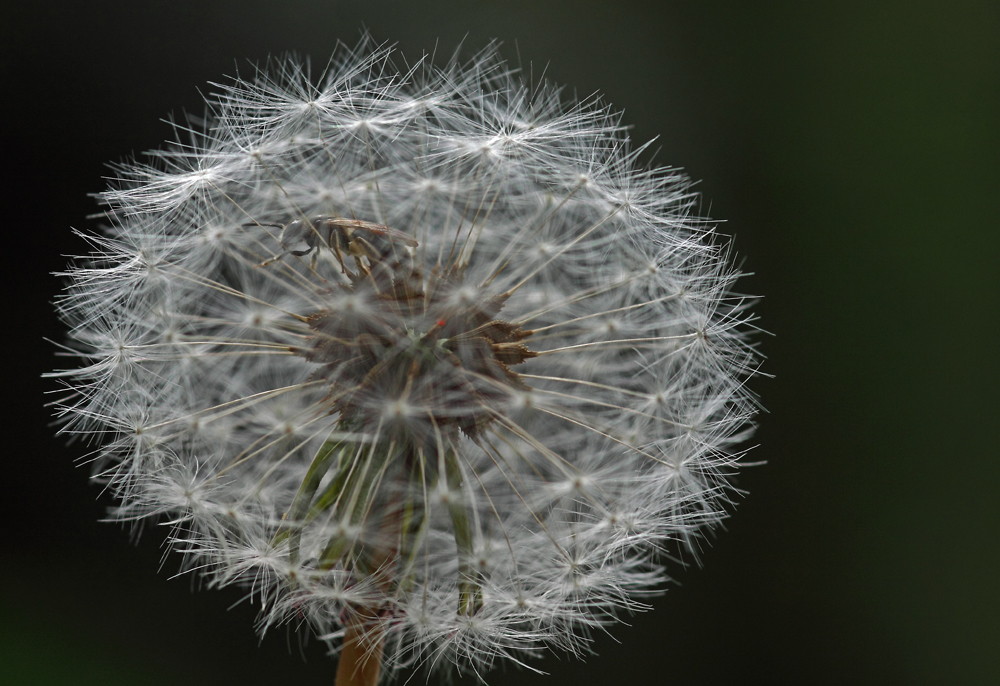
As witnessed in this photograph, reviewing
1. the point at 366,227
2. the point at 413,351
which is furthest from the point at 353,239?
the point at 413,351

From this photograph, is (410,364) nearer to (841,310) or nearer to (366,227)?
(366,227)

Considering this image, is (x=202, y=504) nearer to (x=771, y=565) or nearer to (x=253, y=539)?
(x=253, y=539)

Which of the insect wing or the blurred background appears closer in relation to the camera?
the insect wing

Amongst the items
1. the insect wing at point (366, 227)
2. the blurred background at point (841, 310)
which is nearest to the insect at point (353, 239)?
the insect wing at point (366, 227)

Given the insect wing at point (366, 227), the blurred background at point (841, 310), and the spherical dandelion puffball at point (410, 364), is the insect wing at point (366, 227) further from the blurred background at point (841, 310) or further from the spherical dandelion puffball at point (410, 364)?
the blurred background at point (841, 310)

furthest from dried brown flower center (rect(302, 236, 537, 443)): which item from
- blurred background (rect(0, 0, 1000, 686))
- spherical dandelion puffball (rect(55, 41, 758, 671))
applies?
blurred background (rect(0, 0, 1000, 686))

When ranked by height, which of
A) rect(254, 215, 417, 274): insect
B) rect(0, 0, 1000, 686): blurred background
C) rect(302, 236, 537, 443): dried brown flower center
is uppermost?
rect(0, 0, 1000, 686): blurred background

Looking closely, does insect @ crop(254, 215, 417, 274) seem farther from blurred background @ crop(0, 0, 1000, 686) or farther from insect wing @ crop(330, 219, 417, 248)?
blurred background @ crop(0, 0, 1000, 686)

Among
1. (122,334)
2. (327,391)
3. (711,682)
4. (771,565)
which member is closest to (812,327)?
(771,565)
